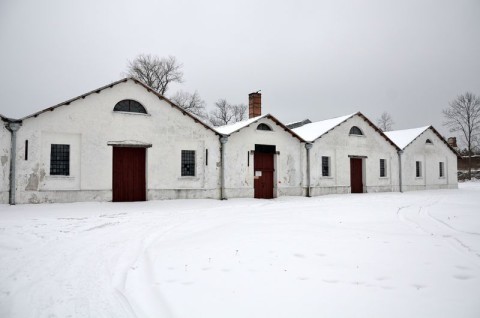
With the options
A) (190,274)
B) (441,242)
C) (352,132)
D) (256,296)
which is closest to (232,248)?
(190,274)

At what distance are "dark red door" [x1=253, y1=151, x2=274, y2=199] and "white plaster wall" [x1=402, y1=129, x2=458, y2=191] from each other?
40.3 ft

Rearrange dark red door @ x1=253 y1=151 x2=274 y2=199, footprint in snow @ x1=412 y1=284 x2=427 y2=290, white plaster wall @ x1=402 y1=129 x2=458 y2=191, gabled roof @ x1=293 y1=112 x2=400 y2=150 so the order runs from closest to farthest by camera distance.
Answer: footprint in snow @ x1=412 y1=284 x2=427 y2=290, dark red door @ x1=253 y1=151 x2=274 y2=199, gabled roof @ x1=293 y1=112 x2=400 y2=150, white plaster wall @ x1=402 y1=129 x2=458 y2=191

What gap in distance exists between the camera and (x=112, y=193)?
50.3ft

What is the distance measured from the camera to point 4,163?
13.5 m

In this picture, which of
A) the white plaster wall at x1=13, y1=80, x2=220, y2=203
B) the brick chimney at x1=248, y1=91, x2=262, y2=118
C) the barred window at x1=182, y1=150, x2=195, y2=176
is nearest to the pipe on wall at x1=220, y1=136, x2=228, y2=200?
the white plaster wall at x1=13, y1=80, x2=220, y2=203

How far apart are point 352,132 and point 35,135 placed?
1920 cm

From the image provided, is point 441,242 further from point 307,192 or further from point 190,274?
point 307,192

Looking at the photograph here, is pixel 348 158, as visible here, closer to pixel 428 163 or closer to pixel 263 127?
pixel 263 127

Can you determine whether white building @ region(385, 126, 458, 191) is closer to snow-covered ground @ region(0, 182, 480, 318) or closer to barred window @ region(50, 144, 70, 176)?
snow-covered ground @ region(0, 182, 480, 318)

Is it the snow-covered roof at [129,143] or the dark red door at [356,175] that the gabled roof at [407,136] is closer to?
the dark red door at [356,175]

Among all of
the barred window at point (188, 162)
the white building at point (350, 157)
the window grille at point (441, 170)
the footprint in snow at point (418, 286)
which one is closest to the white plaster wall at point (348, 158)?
the white building at point (350, 157)

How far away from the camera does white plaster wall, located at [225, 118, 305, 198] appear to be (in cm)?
1834

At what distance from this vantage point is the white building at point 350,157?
858 inches

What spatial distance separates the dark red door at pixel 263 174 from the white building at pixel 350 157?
9.25 feet
